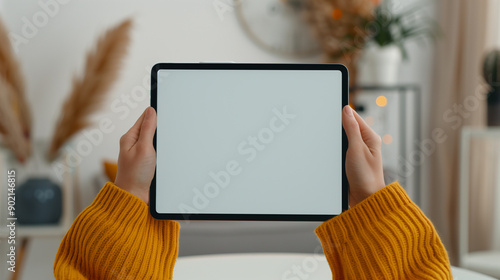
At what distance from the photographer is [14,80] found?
68.7 inches

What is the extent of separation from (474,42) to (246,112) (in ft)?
6.14

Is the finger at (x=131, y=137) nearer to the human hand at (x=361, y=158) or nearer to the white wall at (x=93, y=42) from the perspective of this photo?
the human hand at (x=361, y=158)

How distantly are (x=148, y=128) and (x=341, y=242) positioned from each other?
0.25m

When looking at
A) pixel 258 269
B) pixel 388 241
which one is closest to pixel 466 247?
pixel 258 269

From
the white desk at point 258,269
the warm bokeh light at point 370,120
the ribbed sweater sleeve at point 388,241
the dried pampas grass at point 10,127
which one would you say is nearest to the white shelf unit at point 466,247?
the warm bokeh light at point 370,120

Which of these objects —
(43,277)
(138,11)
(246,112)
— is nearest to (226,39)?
(138,11)

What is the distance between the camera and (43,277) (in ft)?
6.45

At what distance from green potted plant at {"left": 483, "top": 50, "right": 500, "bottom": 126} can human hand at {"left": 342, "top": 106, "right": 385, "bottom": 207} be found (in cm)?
143

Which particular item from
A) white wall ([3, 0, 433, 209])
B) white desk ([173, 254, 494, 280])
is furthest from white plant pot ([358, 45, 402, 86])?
white desk ([173, 254, 494, 280])

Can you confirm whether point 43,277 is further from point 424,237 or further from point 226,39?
point 424,237

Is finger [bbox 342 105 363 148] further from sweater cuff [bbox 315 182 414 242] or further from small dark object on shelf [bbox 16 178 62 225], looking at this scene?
small dark object on shelf [bbox 16 178 62 225]

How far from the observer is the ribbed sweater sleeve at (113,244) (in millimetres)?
528

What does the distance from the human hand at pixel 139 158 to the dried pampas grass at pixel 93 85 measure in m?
1.26

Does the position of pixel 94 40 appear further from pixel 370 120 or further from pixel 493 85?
pixel 493 85
